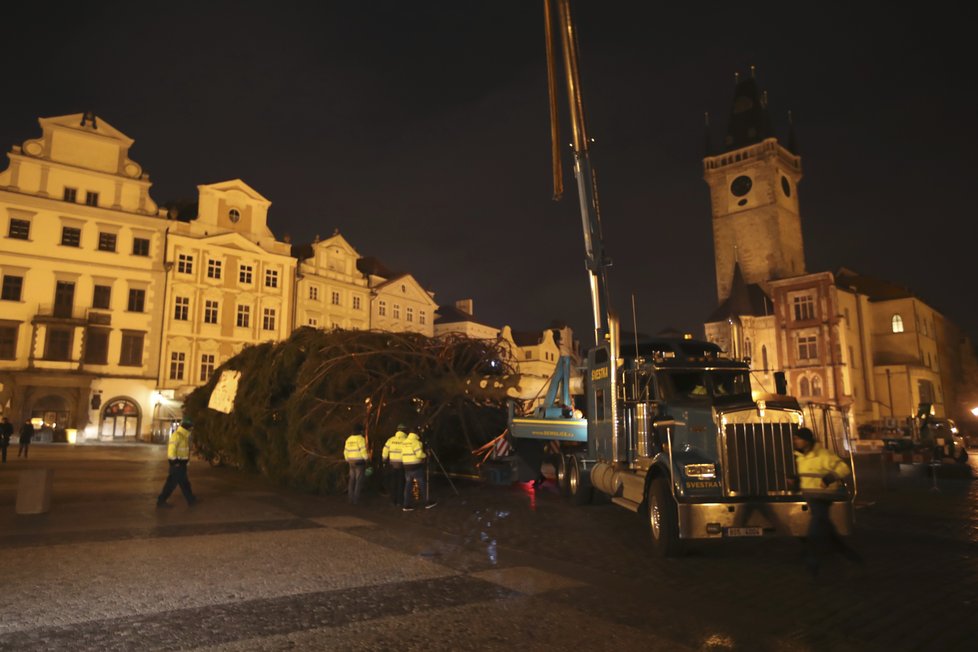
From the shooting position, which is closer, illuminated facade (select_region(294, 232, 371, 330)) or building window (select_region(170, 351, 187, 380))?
building window (select_region(170, 351, 187, 380))

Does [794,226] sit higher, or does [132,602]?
[794,226]

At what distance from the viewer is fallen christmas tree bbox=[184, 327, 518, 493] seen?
1568cm

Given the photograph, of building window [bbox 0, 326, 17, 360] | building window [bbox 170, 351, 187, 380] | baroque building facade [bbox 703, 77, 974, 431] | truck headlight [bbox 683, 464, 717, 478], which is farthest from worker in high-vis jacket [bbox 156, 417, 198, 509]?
baroque building facade [bbox 703, 77, 974, 431]

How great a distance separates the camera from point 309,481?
1554cm

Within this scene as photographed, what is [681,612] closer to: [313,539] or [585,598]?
[585,598]

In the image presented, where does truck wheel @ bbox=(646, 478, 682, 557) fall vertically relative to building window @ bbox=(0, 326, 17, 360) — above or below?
below

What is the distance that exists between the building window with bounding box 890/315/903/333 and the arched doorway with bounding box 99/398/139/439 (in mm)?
60780

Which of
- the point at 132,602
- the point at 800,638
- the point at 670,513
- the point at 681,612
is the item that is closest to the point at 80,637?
the point at 132,602

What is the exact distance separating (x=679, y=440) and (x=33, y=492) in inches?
425

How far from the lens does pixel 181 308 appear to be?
4097 centimetres

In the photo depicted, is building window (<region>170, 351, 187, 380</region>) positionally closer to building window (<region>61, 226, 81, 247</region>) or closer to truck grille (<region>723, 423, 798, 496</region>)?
building window (<region>61, 226, 81, 247</region>)

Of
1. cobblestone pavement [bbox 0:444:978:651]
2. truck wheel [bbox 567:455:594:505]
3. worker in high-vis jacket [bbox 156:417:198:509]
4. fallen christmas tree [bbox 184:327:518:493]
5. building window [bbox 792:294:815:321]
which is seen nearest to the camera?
cobblestone pavement [bbox 0:444:978:651]

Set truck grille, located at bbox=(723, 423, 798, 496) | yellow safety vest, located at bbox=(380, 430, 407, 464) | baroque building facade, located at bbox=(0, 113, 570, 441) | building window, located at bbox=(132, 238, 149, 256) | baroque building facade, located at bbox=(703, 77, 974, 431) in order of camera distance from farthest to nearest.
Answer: baroque building facade, located at bbox=(703, 77, 974, 431) → building window, located at bbox=(132, 238, 149, 256) → baroque building facade, located at bbox=(0, 113, 570, 441) → yellow safety vest, located at bbox=(380, 430, 407, 464) → truck grille, located at bbox=(723, 423, 798, 496)

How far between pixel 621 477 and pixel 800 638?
17.5 feet
